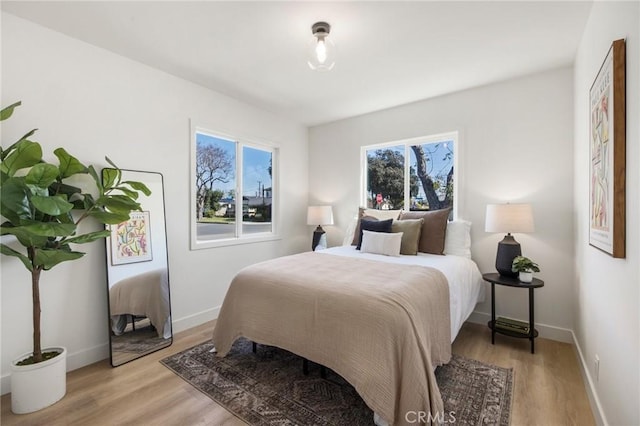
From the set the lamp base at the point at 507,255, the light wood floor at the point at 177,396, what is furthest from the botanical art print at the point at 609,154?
the light wood floor at the point at 177,396

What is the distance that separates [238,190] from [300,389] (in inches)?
98.2

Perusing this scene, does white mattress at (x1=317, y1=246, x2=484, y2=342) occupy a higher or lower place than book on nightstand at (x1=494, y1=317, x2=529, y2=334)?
higher

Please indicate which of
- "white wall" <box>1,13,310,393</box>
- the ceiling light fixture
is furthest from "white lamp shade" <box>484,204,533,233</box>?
"white wall" <box>1,13,310,393</box>

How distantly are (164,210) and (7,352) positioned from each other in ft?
4.73

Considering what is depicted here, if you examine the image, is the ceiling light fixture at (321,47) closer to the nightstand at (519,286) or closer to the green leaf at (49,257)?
the green leaf at (49,257)

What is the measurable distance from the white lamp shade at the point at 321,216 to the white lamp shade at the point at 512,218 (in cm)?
205

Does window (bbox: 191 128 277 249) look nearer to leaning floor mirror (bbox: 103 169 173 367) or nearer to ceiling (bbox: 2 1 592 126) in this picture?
leaning floor mirror (bbox: 103 169 173 367)

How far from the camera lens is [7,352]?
1955 millimetres

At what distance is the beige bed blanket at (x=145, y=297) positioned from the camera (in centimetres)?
241

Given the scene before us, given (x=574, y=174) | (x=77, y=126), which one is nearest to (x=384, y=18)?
(x=574, y=174)

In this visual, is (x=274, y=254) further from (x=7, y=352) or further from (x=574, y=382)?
(x=574, y=382)

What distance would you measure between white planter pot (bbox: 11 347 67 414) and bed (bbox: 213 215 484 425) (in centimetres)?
100

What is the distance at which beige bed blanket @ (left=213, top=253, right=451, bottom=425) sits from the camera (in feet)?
4.91

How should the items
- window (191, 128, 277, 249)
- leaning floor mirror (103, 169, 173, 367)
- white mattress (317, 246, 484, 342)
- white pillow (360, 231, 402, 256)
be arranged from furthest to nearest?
1. window (191, 128, 277, 249)
2. white pillow (360, 231, 402, 256)
3. leaning floor mirror (103, 169, 173, 367)
4. white mattress (317, 246, 484, 342)
